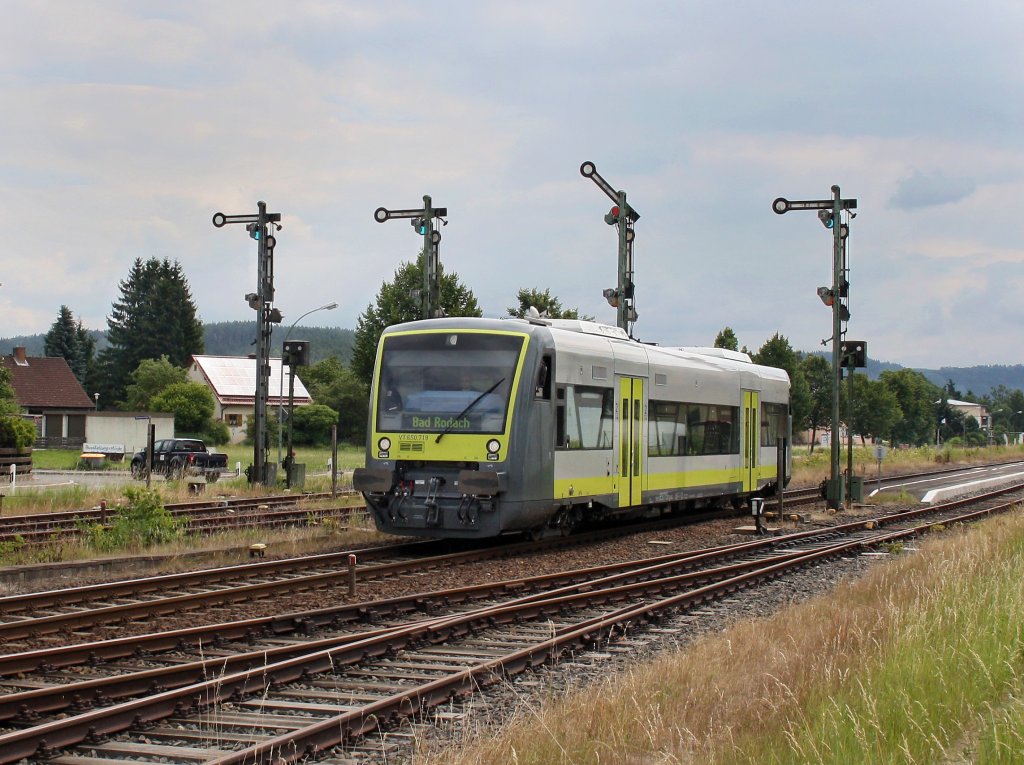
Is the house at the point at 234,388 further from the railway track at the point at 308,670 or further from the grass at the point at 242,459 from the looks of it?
the railway track at the point at 308,670

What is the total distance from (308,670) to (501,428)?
7.72m

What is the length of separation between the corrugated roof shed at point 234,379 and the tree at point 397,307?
10.7 metres

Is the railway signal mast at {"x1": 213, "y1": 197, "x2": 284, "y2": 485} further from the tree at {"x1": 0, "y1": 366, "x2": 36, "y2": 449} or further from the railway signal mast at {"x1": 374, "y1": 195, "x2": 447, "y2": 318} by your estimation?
the tree at {"x1": 0, "y1": 366, "x2": 36, "y2": 449}

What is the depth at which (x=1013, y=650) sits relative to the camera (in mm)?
7867

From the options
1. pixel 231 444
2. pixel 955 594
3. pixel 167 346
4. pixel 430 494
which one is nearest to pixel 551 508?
pixel 430 494

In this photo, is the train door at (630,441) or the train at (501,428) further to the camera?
the train door at (630,441)

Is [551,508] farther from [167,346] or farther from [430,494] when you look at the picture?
[167,346]

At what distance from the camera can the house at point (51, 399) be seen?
75.4 metres

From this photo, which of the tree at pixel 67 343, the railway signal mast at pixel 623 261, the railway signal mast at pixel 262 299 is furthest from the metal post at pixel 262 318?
the tree at pixel 67 343

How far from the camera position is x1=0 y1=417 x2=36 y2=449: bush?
128 feet

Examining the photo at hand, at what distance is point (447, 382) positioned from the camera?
16.9 metres

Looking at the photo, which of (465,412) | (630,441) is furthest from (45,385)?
(465,412)

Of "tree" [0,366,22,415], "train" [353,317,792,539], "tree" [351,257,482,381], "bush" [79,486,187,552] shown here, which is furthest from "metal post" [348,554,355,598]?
"tree" [351,257,482,381]

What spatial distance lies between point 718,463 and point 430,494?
364 inches
